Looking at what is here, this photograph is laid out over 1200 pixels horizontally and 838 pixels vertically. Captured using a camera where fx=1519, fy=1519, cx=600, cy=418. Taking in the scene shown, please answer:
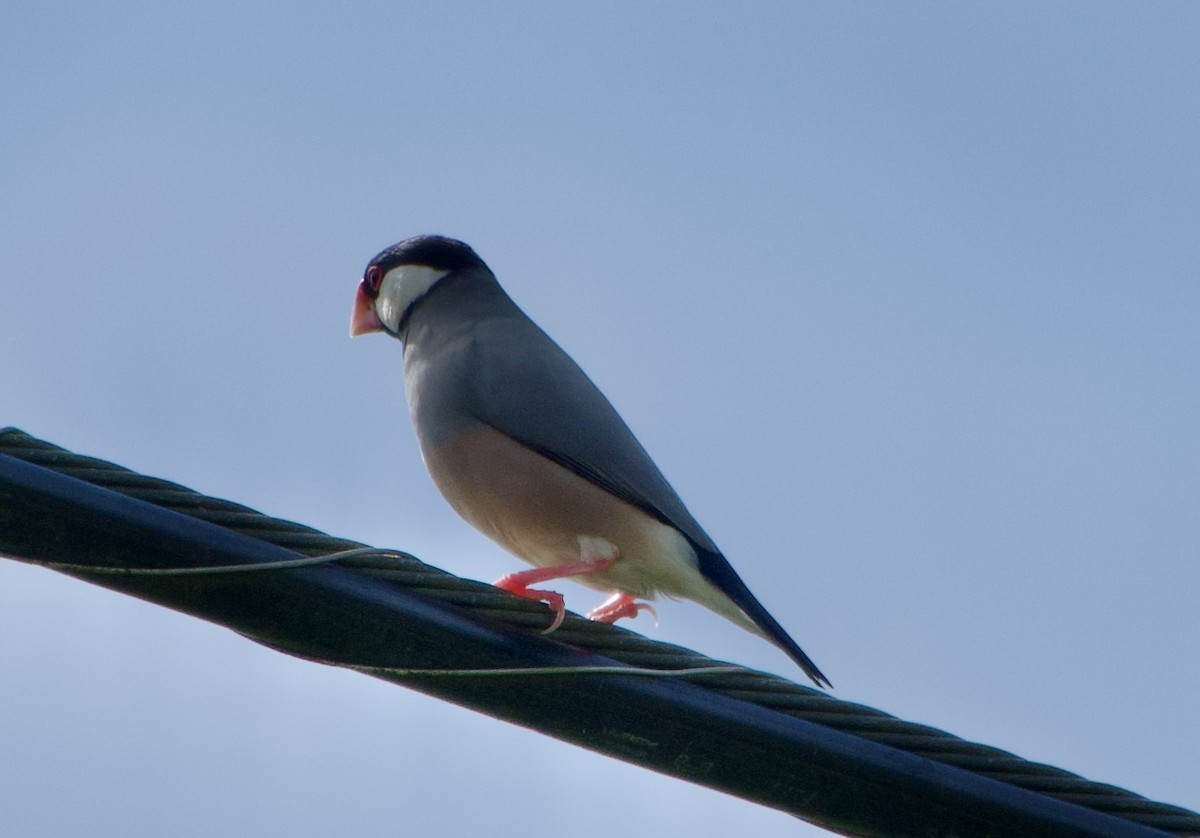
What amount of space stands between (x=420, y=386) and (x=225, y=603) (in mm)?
2751

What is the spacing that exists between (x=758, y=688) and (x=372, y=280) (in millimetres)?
4324

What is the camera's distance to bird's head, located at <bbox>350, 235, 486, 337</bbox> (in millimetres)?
6605

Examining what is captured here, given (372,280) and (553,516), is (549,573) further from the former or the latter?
(372,280)

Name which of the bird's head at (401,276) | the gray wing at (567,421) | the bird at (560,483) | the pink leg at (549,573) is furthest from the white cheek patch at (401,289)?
the pink leg at (549,573)

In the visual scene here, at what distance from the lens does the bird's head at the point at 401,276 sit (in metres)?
6.61

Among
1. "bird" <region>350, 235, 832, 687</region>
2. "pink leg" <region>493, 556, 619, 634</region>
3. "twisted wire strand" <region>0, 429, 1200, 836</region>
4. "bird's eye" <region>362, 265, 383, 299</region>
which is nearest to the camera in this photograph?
"twisted wire strand" <region>0, 429, 1200, 836</region>

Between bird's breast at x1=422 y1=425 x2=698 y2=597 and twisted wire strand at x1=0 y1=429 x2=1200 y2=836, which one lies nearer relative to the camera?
twisted wire strand at x1=0 y1=429 x2=1200 y2=836

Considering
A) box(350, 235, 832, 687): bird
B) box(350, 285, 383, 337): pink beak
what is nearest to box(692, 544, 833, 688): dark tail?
box(350, 235, 832, 687): bird

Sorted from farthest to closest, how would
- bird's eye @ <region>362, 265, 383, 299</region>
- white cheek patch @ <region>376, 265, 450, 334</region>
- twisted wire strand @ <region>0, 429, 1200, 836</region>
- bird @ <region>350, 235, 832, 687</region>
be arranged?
bird's eye @ <region>362, 265, 383, 299</region> → white cheek patch @ <region>376, 265, 450, 334</region> → bird @ <region>350, 235, 832, 687</region> → twisted wire strand @ <region>0, 429, 1200, 836</region>

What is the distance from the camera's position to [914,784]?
2.92 m

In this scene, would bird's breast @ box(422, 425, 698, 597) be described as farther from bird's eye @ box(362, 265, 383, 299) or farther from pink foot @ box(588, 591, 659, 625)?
bird's eye @ box(362, 265, 383, 299)

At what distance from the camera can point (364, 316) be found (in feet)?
22.7

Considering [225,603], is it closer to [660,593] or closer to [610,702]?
[610,702]

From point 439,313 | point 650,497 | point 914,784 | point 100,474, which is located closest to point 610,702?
point 914,784
